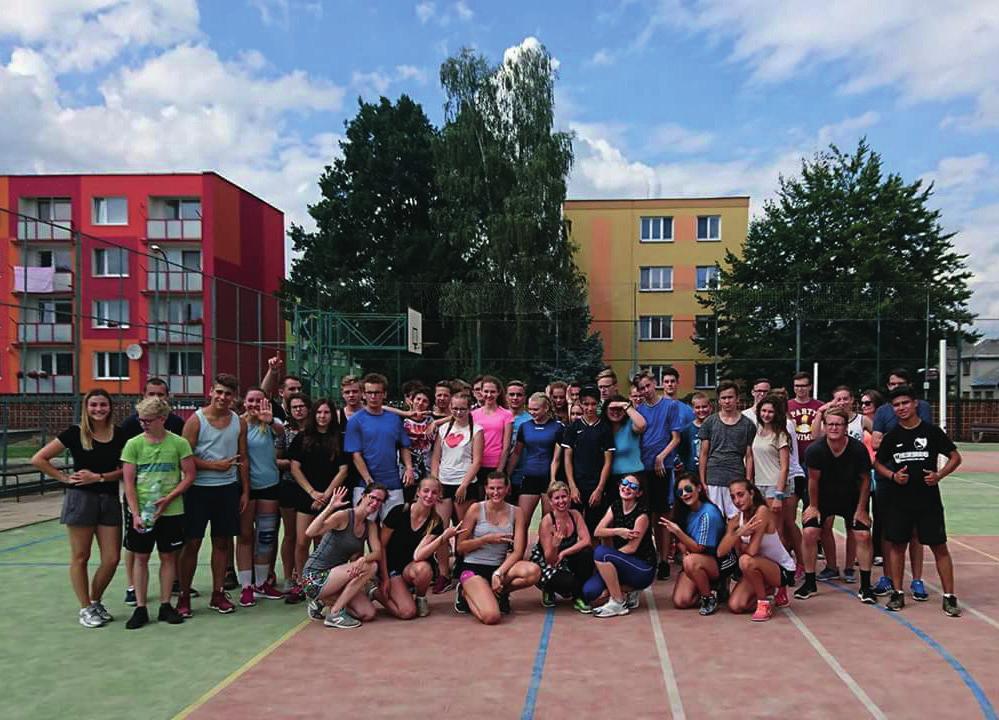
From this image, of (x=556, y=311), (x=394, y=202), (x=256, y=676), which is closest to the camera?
(x=256, y=676)

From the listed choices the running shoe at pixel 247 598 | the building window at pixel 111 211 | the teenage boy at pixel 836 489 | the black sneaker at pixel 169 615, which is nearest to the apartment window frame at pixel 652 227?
the building window at pixel 111 211

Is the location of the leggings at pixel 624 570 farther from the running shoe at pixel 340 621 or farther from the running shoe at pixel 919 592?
the running shoe at pixel 919 592

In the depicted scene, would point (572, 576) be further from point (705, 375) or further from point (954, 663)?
point (705, 375)

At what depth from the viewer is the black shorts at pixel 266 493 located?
688 centimetres

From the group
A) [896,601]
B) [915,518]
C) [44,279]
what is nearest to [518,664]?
[896,601]

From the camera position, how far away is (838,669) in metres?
5.17

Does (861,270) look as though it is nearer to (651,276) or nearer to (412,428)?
(651,276)

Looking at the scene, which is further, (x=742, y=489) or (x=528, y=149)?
(x=528, y=149)

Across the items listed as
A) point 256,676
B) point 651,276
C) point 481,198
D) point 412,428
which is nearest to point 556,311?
point 481,198

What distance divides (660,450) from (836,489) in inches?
58.6

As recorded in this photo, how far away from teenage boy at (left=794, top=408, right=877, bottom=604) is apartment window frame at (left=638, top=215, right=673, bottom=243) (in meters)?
32.0

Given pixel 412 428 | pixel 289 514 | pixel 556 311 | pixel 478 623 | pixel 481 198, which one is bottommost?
pixel 478 623

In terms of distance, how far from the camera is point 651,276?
3850 cm

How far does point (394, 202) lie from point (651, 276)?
465 inches
